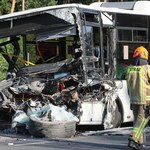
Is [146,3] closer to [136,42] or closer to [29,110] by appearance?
[136,42]

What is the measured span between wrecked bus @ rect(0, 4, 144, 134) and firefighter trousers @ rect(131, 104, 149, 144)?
8.17 feet

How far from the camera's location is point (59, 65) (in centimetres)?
1154

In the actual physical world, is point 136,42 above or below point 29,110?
above

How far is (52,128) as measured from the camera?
35.0 feet

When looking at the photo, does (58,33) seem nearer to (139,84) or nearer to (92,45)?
(92,45)

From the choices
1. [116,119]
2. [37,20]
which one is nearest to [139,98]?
[116,119]

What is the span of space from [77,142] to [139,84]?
6.87 feet

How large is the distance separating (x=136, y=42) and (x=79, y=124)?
10.2 feet

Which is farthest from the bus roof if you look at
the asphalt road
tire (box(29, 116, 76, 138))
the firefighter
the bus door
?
the firefighter

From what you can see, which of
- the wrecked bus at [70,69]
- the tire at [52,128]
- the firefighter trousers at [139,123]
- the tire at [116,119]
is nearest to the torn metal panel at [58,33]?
the wrecked bus at [70,69]

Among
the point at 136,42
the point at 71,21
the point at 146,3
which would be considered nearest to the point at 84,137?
the point at 71,21

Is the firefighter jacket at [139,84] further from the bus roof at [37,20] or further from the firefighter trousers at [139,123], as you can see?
the bus roof at [37,20]

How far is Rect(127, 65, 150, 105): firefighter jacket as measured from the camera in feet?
Result: 29.0

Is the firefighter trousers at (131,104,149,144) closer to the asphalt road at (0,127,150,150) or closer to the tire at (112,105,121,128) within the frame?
the asphalt road at (0,127,150,150)
